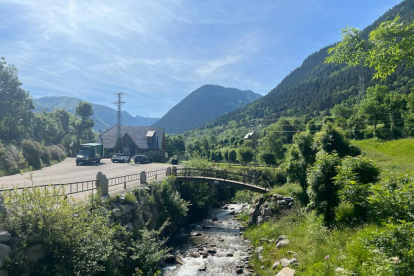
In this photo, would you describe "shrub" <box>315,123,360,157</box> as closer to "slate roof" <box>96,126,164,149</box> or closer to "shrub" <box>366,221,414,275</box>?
"shrub" <box>366,221,414,275</box>

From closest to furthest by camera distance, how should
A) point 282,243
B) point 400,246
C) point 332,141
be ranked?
point 400,246 < point 282,243 < point 332,141

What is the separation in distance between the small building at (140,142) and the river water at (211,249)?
3678 centimetres

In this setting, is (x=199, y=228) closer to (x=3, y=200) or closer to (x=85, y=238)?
(x=85, y=238)

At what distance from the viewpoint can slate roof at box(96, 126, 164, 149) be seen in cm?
6219

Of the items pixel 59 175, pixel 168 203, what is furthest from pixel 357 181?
→ pixel 59 175

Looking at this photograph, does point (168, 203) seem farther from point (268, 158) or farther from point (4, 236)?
point (268, 158)

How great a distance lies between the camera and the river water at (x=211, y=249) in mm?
15023

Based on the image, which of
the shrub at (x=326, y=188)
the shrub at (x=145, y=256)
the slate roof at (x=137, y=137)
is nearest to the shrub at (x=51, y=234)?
the shrub at (x=145, y=256)

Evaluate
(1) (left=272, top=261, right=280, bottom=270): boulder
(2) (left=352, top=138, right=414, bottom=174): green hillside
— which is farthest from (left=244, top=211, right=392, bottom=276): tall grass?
(2) (left=352, top=138, right=414, bottom=174): green hillside

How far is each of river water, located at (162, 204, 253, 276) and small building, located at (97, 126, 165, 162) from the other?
121ft

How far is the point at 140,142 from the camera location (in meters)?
62.4

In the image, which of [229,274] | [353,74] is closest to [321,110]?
[353,74]

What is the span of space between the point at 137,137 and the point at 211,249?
4941 centimetres

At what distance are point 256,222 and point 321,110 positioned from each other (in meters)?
142
